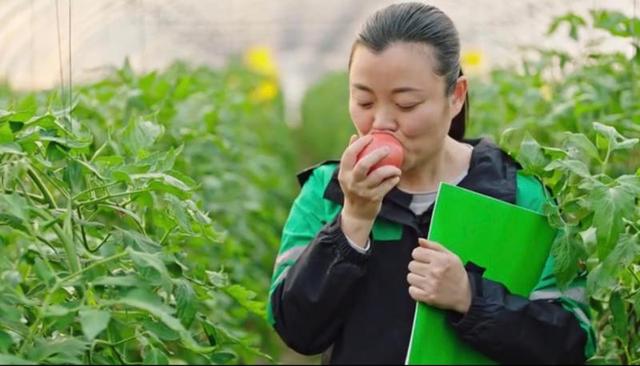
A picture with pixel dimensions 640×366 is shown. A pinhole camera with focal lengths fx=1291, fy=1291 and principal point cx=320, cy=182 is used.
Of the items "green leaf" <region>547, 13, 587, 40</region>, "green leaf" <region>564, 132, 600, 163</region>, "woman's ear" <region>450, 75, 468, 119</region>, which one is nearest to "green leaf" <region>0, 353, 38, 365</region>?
"woman's ear" <region>450, 75, 468, 119</region>

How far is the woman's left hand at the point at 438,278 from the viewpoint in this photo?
2258 millimetres

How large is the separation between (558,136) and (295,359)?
268cm

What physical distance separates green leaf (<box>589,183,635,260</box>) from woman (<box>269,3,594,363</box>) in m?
0.15

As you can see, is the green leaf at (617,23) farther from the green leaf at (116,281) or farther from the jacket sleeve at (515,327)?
the green leaf at (116,281)

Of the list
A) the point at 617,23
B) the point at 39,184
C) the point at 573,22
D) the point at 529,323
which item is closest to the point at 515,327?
the point at 529,323

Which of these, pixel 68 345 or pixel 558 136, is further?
pixel 558 136

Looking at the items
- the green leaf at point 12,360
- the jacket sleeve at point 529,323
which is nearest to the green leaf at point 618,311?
the jacket sleeve at point 529,323

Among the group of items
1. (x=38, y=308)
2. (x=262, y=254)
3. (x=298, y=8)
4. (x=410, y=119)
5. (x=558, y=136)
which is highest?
(x=410, y=119)

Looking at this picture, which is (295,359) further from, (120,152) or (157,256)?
(157,256)

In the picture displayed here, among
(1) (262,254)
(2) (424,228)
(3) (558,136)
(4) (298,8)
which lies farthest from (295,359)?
(4) (298,8)

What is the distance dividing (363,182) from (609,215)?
1.49 feet

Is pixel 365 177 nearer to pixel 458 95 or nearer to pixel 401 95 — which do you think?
pixel 401 95

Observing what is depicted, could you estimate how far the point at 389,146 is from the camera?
2342mm

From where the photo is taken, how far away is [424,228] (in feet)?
8.38
